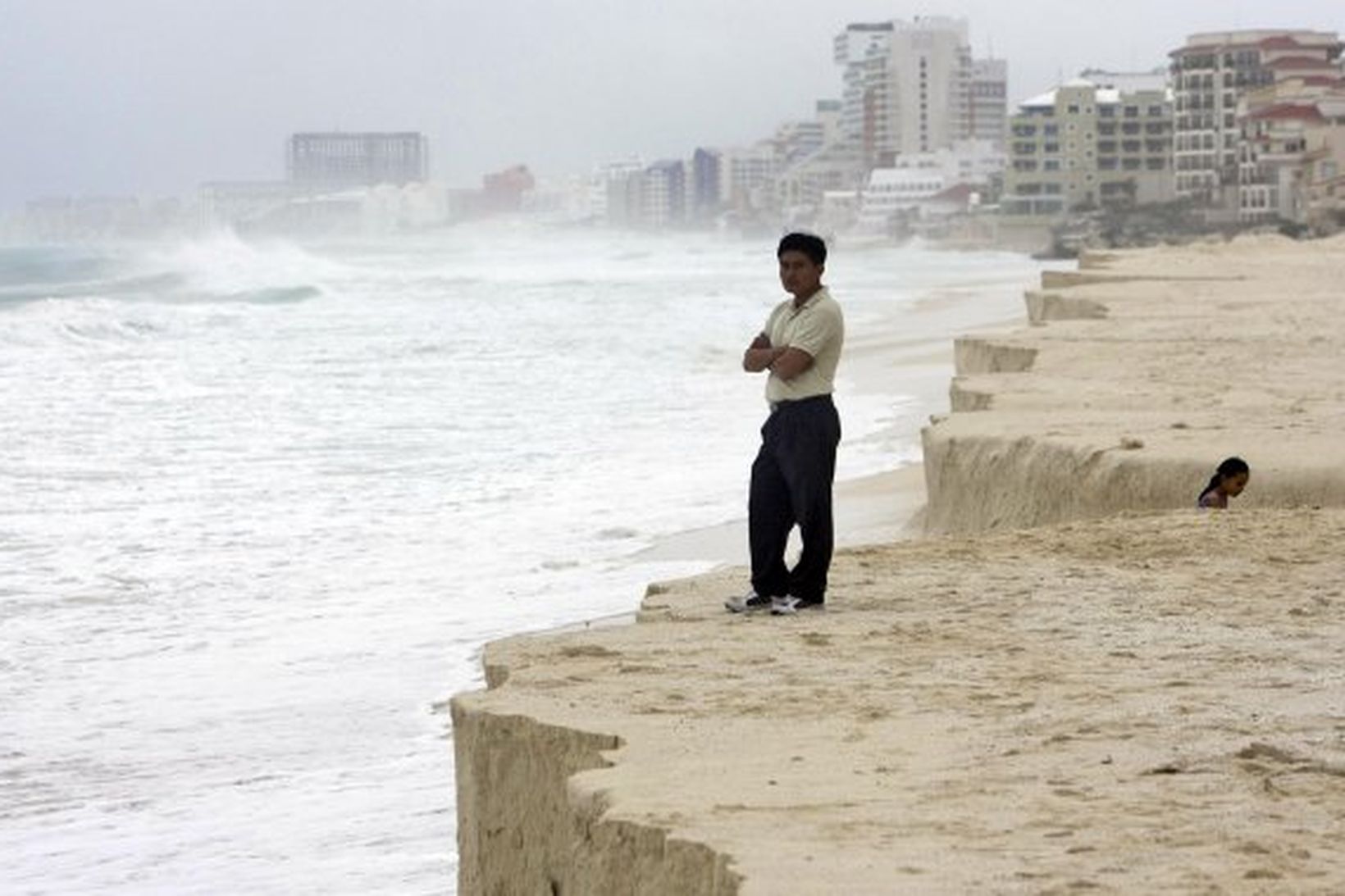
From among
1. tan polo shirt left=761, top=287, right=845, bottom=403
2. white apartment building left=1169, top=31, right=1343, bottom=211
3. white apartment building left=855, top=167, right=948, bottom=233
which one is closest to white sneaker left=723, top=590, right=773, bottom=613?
tan polo shirt left=761, top=287, right=845, bottom=403

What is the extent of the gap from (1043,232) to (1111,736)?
131377 mm

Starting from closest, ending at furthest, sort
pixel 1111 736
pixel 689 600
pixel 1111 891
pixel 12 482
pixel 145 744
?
pixel 1111 891, pixel 1111 736, pixel 689 600, pixel 145 744, pixel 12 482

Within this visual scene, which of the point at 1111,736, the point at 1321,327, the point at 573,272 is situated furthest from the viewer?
the point at 573,272

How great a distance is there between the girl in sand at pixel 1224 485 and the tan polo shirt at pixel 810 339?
2765 millimetres

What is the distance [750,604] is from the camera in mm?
8453

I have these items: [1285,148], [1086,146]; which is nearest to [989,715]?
[1285,148]

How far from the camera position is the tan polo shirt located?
8211 mm

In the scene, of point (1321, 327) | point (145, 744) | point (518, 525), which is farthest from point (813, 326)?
point (1321, 327)

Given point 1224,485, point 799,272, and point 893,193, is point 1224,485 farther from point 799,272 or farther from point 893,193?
point 893,193

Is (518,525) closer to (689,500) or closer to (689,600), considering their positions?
(689,500)

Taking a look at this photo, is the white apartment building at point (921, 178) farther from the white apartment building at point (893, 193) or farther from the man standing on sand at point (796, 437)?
the man standing on sand at point (796, 437)

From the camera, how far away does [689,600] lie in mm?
8773

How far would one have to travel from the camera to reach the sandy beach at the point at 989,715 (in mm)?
5039

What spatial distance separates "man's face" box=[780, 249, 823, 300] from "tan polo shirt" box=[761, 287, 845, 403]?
5 centimetres
